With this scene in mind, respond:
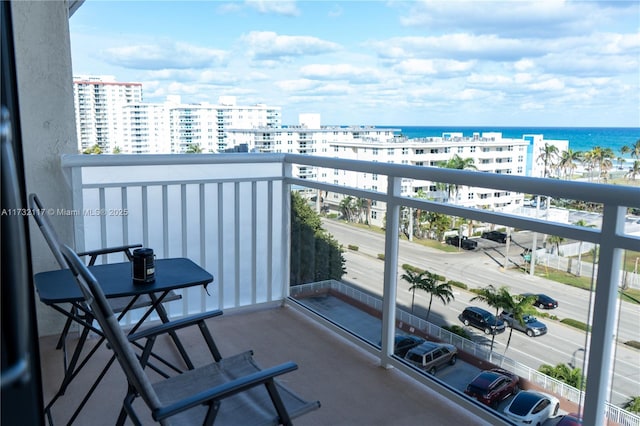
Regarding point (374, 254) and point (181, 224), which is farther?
point (181, 224)

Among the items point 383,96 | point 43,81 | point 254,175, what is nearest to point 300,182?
point 254,175

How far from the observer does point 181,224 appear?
3754 millimetres

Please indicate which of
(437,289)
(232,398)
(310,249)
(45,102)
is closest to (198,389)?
(232,398)

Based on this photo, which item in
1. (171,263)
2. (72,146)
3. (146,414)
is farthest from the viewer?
(72,146)

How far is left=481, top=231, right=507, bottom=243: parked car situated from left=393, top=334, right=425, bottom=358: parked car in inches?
31.4

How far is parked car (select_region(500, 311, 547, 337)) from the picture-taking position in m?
2.19

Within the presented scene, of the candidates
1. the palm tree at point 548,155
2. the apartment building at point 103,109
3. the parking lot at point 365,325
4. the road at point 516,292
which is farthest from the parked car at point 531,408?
the palm tree at point 548,155

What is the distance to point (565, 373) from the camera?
211 centimetres

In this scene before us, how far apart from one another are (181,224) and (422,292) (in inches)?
73.9

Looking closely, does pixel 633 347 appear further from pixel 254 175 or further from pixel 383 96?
pixel 383 96

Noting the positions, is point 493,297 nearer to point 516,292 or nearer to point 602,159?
point 516,292

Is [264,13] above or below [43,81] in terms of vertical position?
above

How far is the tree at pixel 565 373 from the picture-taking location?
6.73ft

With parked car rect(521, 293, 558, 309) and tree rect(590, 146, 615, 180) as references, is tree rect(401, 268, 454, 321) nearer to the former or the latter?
parked car rect(521, 293, 558, 309)
